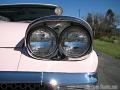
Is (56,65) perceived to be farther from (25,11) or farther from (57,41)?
(25,11)

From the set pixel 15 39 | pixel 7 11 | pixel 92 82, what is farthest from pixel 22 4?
pixel 92 82

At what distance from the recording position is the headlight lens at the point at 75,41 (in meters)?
2.53

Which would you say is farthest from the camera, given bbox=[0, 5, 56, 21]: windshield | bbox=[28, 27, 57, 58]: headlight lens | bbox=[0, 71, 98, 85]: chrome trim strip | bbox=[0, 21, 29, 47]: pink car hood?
bbox=[0, 5, 56, 21]: windshield

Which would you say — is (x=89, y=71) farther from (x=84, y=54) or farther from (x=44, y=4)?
(x=44, y=4)

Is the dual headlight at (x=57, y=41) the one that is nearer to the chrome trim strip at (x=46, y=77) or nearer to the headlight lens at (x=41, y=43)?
the headlight lens at (x=41, y=43)

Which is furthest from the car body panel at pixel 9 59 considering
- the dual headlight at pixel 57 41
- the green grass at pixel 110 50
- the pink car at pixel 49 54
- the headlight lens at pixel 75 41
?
the green grass at pixel 110 50

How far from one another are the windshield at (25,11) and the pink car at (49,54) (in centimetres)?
154

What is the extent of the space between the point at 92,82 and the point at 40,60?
0.50 metres

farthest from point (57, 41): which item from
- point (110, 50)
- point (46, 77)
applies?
point (110, 50)

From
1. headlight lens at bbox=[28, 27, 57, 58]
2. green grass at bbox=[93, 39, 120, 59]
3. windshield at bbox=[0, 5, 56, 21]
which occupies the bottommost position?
green grass at bbox=[93, 39, 120, 59]

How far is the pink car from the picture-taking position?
2.31m

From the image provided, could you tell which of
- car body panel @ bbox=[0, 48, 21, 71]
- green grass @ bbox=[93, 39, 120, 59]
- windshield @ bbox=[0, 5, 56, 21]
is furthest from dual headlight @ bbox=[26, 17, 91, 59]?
green grass @ bbox=[93, 39, 120, 59]

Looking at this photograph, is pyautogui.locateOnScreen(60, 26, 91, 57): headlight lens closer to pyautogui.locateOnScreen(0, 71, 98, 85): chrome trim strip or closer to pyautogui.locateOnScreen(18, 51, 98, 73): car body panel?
pyautogui.locateOnScreen(18, 51, 98, 73): car body panel

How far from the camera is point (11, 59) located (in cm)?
244
